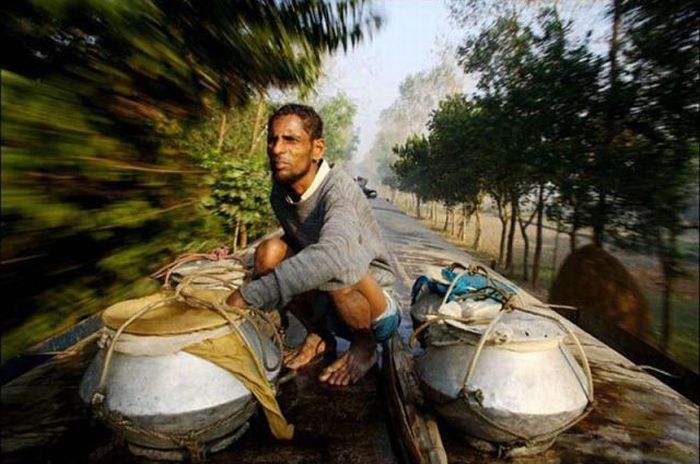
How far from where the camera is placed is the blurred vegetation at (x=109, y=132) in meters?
0.66

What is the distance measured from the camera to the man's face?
240cm

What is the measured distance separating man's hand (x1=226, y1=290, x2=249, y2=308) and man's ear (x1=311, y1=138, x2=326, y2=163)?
104cm

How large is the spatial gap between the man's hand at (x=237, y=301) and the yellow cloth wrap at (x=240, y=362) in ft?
0.57

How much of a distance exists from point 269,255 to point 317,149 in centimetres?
76

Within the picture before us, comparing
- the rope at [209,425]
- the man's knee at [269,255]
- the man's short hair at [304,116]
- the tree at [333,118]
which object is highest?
the tree at [333,118]

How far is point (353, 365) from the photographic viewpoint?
98.4 inches

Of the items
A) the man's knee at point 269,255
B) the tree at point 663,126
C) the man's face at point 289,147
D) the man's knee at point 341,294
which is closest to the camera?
the man's knee at point 341,294

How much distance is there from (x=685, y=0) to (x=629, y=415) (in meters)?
3.79

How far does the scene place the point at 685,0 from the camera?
3.84 meters

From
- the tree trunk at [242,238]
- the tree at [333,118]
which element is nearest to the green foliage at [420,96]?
the tree at [333,118]

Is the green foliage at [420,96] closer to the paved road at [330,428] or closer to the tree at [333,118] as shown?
the tree at [333,118]

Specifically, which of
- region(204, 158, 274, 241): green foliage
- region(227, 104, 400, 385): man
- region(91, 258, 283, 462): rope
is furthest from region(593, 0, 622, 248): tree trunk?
region(204, 158, 274, 241): green foliage

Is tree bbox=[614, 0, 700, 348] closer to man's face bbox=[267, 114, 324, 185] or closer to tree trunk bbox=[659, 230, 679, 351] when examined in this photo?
tree trunk bbox=[659, 230, 679, 351]

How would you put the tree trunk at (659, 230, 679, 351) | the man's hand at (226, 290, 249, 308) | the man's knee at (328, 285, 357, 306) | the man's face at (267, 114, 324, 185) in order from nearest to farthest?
the man's hand at (226, 290, 249, 308) → the man's knee at (328, 285, 357, 306) → the man's face at (267, 114, 324, 185) → the tree trunk at (659, 230, 679, 351)
